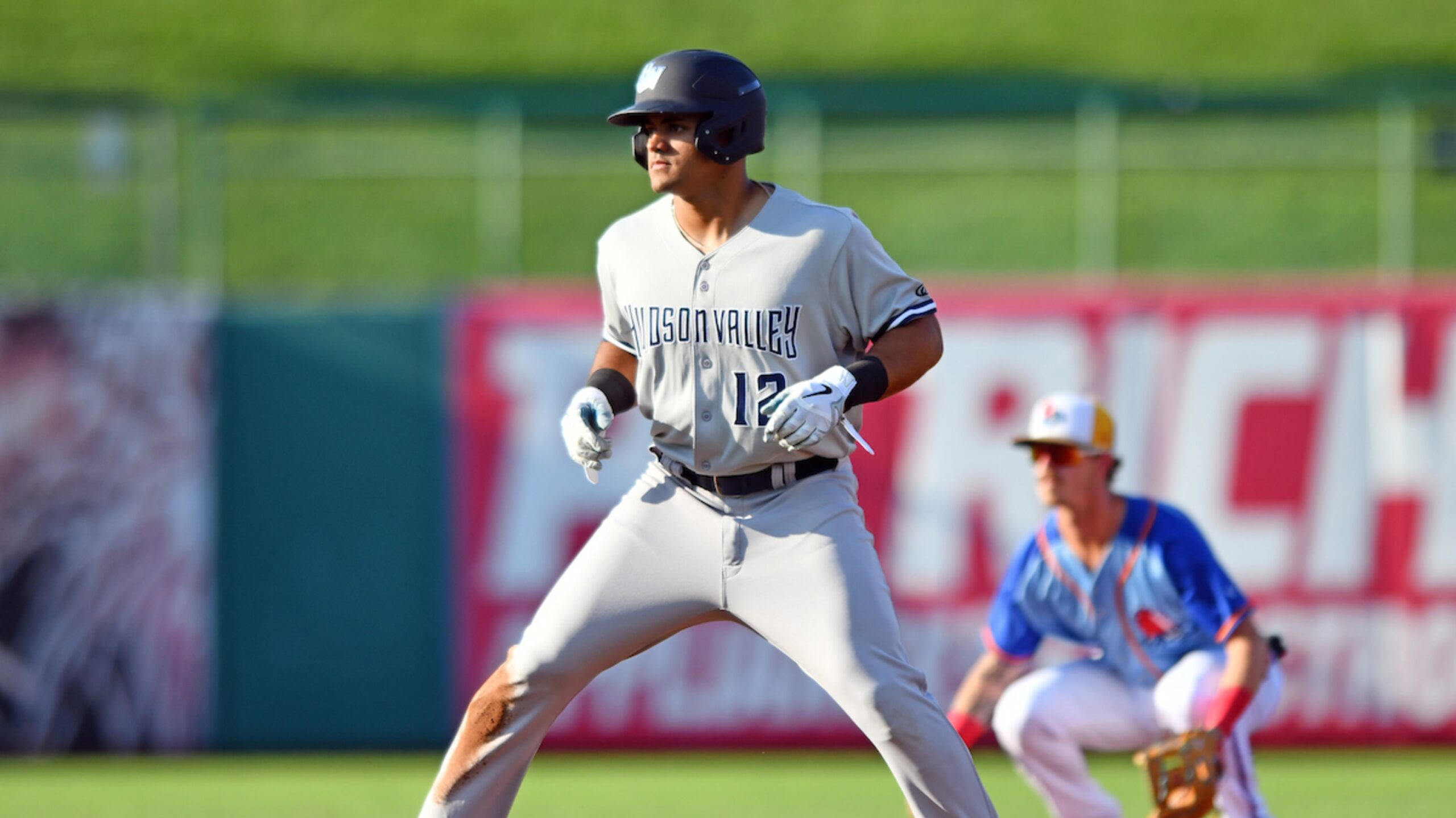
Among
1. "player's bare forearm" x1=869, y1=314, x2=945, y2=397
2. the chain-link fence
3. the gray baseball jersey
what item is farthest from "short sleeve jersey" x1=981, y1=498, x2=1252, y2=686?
the chain-link fence

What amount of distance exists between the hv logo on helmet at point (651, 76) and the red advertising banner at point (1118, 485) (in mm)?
5158

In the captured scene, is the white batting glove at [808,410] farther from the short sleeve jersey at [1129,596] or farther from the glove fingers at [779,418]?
the short sleeve jersey at [1129,596]

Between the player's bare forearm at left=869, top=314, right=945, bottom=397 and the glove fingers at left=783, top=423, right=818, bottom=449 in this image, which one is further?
the player's bare forearm at left=869, top=314, right=945, bottom=397

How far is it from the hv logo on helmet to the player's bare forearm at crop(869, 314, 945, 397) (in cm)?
90

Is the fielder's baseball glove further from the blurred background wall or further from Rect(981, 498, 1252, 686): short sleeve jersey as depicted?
the blurred background wall

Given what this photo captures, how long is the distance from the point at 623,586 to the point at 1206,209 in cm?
1293

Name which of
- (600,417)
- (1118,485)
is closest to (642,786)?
(1118,485)

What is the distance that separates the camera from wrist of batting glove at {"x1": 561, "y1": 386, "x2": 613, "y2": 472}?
4965 mm

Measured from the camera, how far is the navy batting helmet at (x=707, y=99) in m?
4.91

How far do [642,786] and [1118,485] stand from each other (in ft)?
10.1

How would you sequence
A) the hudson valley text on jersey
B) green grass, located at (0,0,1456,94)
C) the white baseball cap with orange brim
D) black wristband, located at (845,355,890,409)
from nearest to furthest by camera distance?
1. black wristband, located at (845,355,890,409)
2. the hudson valley text on jersey
3. the white baseball cap with orange brim
4. green grass, located at (0,0,1456,94)

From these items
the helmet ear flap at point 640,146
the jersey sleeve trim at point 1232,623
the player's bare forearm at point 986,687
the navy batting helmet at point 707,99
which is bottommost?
the player's bare forearm at point 986,687

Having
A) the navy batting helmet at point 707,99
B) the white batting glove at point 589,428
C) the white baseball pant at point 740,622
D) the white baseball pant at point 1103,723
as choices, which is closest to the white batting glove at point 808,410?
the white baseball pant at point 740,622

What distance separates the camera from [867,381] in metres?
4.84
